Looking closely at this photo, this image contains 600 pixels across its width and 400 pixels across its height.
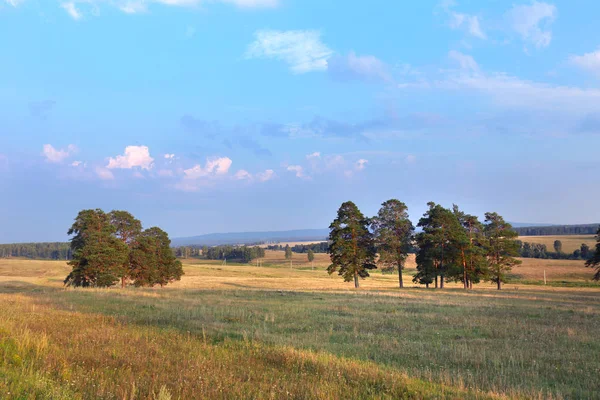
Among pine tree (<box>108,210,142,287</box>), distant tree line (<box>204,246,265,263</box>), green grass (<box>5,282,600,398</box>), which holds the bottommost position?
distant tree line (<box>204,246,265,263</box>)

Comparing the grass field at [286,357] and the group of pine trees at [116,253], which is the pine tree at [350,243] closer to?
the group of pine trees at [116,253]

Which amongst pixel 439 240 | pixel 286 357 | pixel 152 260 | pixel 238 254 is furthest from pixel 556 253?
pixel 286 357

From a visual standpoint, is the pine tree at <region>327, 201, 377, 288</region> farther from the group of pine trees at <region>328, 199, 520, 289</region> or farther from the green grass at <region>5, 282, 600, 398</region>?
the green grass at <region>5, 282, 600, 398</region>

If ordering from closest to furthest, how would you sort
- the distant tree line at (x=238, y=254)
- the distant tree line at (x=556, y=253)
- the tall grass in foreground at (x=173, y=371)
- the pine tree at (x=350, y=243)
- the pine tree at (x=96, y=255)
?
the tall grass in foreground at (x=173, y=371) < the pine tree at (x=96, y=255) < the pine tree at (x=350, y=243) < the distant tree line at (x=556, y=253) < the distant tree line at (x=238, y=254)

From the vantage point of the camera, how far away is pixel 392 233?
49.8 metres

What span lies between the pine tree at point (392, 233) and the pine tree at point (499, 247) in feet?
41.3

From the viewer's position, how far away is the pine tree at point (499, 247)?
54.2 metres

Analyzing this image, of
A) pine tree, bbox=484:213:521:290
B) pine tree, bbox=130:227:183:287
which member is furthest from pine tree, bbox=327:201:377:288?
pine tree, bbox=130:227:183:287

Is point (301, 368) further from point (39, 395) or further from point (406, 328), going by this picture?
point (406, 328)

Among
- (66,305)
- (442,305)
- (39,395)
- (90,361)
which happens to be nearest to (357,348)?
(90,361)

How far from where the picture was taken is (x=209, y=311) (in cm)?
1927

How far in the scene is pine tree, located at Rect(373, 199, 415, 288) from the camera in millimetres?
49312

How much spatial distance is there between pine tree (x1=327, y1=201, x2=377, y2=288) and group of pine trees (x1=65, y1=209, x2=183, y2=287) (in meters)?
25.1

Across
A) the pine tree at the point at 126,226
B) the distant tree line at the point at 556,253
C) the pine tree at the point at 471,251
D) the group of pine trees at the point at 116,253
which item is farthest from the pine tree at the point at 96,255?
the distant tree line at the point at 556,253
